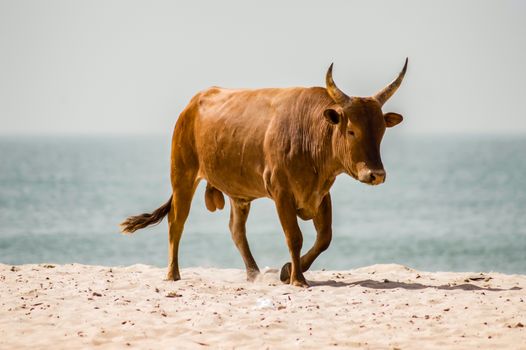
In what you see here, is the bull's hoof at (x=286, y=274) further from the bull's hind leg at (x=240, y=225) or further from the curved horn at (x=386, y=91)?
the curved horn at (x=386, y=91)

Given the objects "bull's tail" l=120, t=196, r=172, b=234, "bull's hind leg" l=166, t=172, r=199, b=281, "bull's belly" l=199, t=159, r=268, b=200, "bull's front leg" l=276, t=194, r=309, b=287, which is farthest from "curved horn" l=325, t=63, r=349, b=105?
"bull's tail" l=120, t=196, r=172, b=234

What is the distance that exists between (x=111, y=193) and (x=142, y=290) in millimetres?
55456

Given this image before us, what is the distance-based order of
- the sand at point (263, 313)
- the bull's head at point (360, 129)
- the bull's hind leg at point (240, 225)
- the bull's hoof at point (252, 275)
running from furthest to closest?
the bull's hind leg at point (240, 225)
the bull's hoof at point (252, 275)
the bull's head at point (360, 129)
the sand at point (263, 313)

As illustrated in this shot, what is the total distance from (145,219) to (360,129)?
12.5 feet

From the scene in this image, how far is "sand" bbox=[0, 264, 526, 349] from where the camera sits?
1008cm

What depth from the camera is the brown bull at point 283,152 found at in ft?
40.6

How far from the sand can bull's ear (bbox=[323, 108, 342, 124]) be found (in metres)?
1.88

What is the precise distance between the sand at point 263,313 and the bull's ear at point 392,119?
1.88 m

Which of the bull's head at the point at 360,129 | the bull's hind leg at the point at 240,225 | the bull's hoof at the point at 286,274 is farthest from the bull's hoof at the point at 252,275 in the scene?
the bull's head at the point at 360,129

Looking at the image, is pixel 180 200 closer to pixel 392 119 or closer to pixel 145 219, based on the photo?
pixel 145 219

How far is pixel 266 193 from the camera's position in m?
13.2

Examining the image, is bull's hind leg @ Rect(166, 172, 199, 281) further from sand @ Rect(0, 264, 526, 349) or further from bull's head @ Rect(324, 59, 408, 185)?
bull's head @ Rect(324, 59, 408, 185)

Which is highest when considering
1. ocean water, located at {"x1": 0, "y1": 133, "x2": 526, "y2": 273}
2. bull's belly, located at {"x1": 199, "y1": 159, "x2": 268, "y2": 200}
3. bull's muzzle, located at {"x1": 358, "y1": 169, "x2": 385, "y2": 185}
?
bull's muzzle, located at {"x1": 358, "y1": 169, "x2": 385, "y2": 185}

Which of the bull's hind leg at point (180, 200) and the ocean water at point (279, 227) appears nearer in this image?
the bull's hind leg at point (180, 200)
